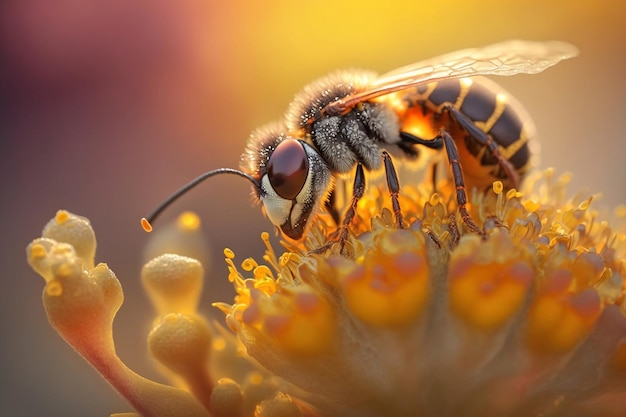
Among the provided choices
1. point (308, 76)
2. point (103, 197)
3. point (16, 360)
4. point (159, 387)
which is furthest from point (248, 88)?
point (159, 387)

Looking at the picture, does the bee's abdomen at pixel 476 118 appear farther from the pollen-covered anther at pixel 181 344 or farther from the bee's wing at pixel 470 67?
the pollen-covered anther at pixel 181 344

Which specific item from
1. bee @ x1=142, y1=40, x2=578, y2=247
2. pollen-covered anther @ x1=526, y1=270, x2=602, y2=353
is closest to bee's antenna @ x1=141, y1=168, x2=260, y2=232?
bee @ x1=142, y1=40, x2=578, y2=247

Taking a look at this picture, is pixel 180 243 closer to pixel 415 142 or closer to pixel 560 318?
pixel 415 142

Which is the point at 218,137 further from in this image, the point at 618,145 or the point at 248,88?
the point at 618,145

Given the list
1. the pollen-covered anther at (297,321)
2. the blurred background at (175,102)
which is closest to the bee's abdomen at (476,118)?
the pollen-covered anther at (297,321)

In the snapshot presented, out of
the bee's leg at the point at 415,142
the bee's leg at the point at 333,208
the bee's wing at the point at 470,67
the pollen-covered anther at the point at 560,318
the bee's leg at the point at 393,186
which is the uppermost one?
the bee's wing at the point at 470,67

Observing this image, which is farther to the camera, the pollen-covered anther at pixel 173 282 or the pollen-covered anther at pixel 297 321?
the pollen-covered anther at pixel 173 282

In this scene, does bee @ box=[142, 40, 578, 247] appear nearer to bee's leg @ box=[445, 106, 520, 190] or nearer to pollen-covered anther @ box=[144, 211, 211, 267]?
bee's leg @ box=[445, 106, 520, 190]
